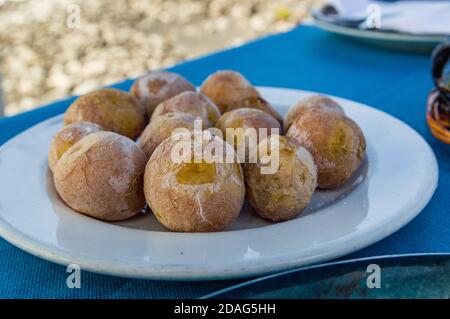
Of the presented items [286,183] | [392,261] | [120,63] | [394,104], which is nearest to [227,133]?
[286,183]

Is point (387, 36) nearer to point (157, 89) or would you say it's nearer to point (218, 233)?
point (157, 89)

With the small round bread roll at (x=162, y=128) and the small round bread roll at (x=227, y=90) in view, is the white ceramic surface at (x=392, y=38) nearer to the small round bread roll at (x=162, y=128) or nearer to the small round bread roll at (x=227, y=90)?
the small round bread roll at (x=227, y=90)

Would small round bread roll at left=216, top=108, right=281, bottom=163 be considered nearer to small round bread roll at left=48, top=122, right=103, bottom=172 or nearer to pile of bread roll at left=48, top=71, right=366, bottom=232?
pile of bread roll at left=48, top=71, right=366, bottom=232

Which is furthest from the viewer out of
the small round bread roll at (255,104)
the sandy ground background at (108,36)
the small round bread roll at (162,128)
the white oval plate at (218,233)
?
the sandy ground background at (108,36)

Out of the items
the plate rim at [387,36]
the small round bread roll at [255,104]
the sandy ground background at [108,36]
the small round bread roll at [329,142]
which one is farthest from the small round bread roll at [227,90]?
the sandy ground background at [108,36]

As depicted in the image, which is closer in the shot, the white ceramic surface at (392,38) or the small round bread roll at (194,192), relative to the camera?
the small round bread roll at (194,192)

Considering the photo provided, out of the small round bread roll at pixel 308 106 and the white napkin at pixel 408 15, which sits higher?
the small round bread roll at pixel 308 106
